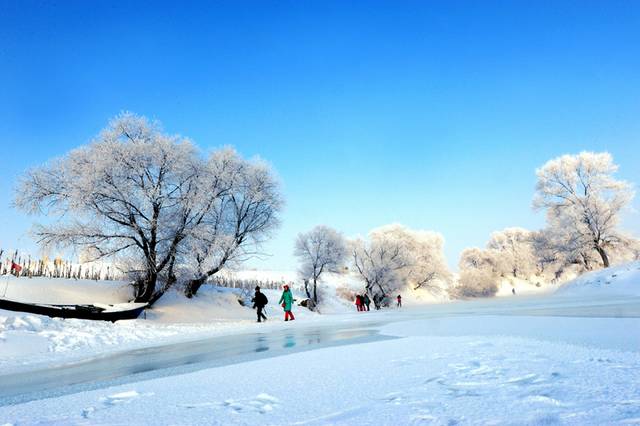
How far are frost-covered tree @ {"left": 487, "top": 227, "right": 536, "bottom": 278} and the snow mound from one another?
50.4 m

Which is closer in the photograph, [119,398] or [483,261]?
[119,398]

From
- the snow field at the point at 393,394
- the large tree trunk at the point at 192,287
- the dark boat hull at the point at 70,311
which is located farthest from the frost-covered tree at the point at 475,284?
the snow field at the point at 393,394

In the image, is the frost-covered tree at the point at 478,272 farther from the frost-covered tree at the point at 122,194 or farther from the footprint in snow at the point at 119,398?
the footprint in snow at the point at 119,398

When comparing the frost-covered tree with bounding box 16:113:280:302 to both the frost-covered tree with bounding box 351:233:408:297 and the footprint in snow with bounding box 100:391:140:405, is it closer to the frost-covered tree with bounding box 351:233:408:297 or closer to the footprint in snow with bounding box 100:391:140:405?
the footprint in snow with bounding box 100:391:140:405

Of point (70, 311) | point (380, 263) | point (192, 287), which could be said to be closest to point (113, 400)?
point (70, 311)

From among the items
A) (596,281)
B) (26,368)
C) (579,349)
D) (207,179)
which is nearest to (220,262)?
(207,179)

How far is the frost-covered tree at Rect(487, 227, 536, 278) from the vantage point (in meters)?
78.8

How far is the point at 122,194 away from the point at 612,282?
30719 mm

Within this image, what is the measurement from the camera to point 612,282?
2612 centimetres

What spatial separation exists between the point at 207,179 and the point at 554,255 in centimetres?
3735

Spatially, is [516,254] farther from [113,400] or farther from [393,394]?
[113,400]

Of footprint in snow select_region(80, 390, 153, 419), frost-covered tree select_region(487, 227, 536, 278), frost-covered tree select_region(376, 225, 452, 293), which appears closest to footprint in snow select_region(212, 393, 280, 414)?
footprint in snow select_region(80, 390, 153, 419)

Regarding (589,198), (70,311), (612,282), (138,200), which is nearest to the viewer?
(70,311)

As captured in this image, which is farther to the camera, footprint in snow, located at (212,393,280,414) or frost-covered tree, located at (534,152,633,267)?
frost-covered tree, located at (534,152,633,267)
